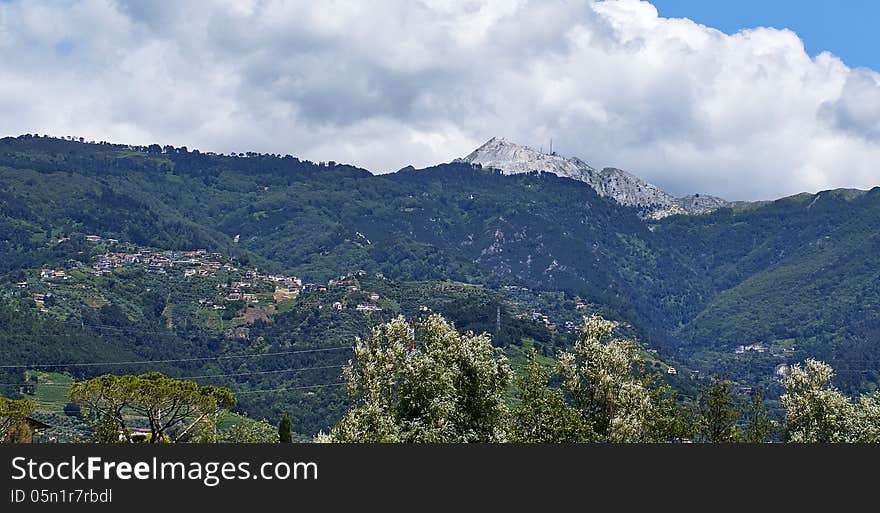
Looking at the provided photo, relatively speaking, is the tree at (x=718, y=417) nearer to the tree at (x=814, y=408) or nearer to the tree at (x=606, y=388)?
the tree at (x=814, y=408)

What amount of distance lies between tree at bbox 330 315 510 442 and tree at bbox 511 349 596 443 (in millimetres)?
2723

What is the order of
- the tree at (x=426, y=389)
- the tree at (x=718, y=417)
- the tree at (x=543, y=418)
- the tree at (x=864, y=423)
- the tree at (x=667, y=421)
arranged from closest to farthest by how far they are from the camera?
the tree at (x=426, y=389), the tree at (x=543, y=418), the tree at (x=864, y=423), the tree at (x=667, y=421), the tree at (x=718, y=417)

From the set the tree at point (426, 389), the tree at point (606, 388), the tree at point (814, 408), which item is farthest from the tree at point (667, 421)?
the tree at point (426, 389)

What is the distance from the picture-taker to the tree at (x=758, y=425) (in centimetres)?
7700

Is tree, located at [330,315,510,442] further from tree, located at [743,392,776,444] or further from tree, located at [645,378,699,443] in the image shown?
tree, located at [743,392,776,444]

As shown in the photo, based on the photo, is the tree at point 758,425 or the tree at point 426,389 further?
the tree at point 758,425

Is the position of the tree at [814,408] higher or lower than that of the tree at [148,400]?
lower

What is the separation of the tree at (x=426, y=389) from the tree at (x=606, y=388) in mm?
7330

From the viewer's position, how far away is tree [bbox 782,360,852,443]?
74.2m

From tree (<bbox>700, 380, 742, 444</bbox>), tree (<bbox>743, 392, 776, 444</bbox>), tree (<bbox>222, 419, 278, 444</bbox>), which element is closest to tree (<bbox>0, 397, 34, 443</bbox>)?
tree (<bbox>222, 419, 278, 444</bbox>)

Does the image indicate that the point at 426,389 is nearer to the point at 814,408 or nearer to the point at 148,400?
the point at 148,400

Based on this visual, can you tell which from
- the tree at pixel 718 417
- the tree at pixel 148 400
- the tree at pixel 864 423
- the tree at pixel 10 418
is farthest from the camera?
the tree at pixel 148 400

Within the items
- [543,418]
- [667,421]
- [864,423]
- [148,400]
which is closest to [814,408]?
[864,423]

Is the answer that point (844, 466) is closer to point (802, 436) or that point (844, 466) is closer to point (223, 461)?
point (223, 461)
